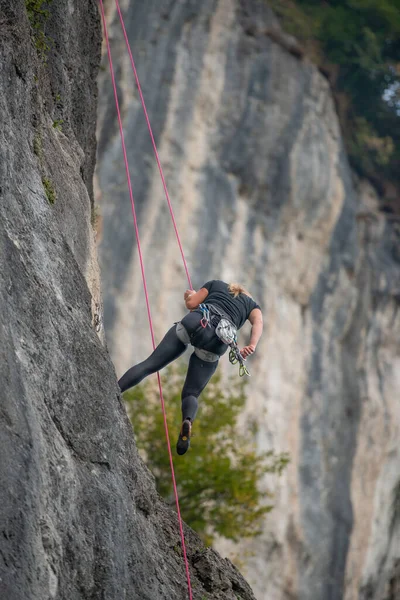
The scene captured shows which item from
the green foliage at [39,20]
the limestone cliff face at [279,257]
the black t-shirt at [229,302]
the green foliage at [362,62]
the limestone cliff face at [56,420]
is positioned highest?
the green foliage at [362,62]

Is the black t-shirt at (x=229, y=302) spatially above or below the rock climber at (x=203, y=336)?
above

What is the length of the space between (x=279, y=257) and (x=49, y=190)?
21.0 metres

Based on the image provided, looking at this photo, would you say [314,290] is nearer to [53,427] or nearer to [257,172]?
[257,172]

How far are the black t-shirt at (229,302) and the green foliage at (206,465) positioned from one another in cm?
1249

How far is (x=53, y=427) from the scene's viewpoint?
276 inches

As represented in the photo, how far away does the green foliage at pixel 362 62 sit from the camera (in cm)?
3189

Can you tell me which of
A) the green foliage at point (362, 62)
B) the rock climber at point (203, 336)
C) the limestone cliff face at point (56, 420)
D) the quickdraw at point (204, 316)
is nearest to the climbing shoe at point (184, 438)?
the rock climber at point (203, 336)

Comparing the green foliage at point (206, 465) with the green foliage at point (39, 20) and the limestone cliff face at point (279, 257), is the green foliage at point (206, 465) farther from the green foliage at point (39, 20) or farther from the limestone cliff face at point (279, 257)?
the green foliage at point (39, 20)

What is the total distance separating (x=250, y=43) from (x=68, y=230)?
70.2ft

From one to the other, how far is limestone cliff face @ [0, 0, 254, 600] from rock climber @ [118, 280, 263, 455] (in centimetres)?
72

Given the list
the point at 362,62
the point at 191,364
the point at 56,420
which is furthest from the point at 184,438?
the point at 362,62

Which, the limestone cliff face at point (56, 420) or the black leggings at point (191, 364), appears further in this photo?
the black leggings at point (191, 364)

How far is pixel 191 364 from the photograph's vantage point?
9.72m

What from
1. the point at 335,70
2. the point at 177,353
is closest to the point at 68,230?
the point at 177,353
